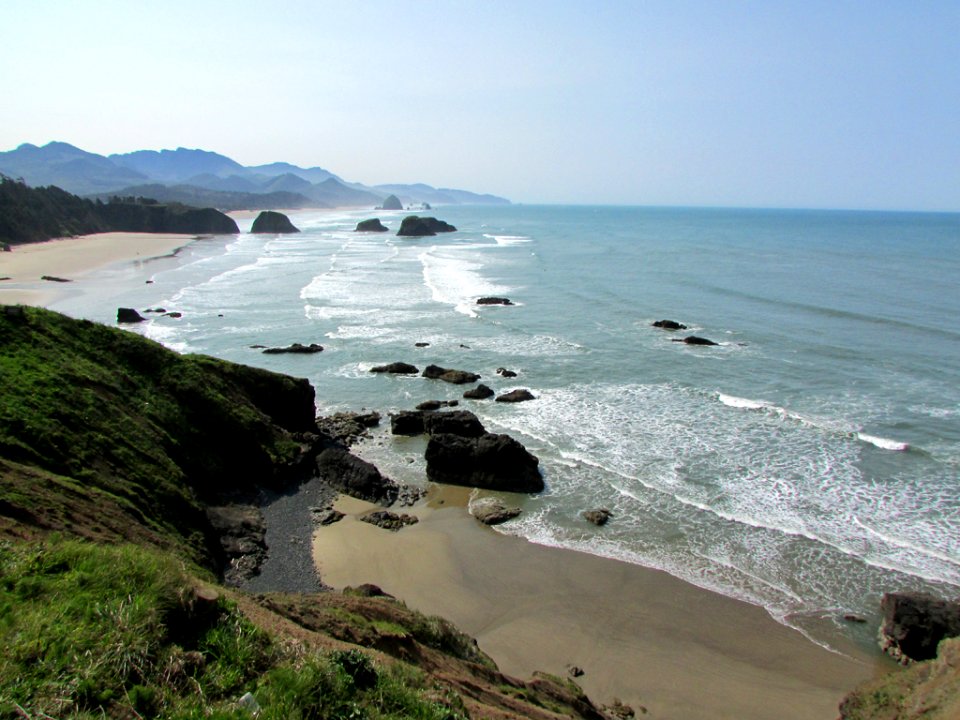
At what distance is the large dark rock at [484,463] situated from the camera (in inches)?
807

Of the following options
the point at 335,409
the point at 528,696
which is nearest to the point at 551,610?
the point at 528,696

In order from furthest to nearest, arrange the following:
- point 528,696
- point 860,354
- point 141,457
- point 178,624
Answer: point 860,354 < point 141,457 < point 528,696 < point 178,624

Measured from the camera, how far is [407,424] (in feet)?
82.3

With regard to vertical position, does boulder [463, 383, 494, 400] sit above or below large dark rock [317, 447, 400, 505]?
above

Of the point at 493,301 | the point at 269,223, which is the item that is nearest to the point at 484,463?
the point at 493,301

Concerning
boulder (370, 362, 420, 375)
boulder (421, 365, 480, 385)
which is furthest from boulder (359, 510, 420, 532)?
boulder (370, 362, 420, 375)

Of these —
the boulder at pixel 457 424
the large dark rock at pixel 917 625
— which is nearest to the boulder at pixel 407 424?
the boulder at pixel 457 424

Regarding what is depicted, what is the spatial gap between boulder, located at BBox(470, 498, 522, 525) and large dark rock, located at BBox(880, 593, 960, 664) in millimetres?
9467

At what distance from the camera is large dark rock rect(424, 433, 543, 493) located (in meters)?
20.5

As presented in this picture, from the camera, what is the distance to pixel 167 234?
115 meters

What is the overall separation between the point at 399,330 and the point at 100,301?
24.8 metres

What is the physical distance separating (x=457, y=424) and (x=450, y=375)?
7.65 metres

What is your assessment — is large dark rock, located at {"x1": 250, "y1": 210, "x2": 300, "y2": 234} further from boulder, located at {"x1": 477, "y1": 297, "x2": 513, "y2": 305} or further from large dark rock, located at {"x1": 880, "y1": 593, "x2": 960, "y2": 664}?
large dark rock, located at {"x1": 880, "y1": 593, "x2": 960, "y2": 664}

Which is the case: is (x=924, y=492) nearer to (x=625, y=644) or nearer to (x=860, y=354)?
(x=625, y=644)
